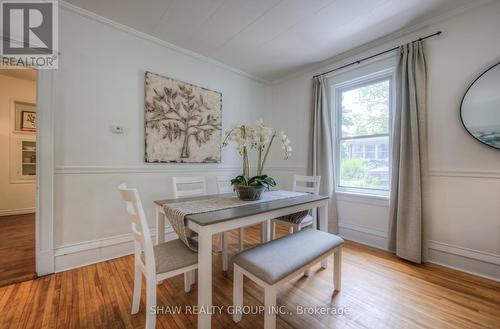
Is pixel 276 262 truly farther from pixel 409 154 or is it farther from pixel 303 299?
pixel 409 154

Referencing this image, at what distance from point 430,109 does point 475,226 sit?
124 centimetres

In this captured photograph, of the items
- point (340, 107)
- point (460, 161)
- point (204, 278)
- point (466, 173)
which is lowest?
point (204, 278)

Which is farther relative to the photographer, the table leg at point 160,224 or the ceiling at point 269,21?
the ceiling at point 269,21

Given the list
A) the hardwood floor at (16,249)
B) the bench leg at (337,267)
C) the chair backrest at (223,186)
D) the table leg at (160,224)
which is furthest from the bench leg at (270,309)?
the hardwood floor at (16,249)

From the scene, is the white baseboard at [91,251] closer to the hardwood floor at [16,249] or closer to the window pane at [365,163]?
the hardwood floor at [16,249]

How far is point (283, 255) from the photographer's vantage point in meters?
1.32

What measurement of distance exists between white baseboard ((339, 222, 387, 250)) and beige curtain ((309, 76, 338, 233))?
0.13 metres

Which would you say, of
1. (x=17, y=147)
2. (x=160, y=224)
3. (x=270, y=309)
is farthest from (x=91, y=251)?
(x=17, y=147)

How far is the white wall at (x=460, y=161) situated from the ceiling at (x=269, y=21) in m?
0.29

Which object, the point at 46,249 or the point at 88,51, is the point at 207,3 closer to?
the point at 88,51

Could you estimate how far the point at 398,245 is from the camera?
2.28m

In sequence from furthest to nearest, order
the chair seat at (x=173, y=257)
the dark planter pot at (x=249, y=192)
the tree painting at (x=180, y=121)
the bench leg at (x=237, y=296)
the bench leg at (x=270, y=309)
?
the tree painting at (x=180, y=121)
the dark planter pot at (x=249, y=192)
the bench leg at (x=237, y=296)
the chair seat at (x=173, y=257)
the bench leg at (x=270, y=309)

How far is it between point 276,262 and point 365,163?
2.20 metres

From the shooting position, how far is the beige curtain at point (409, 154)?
2.19 metres
